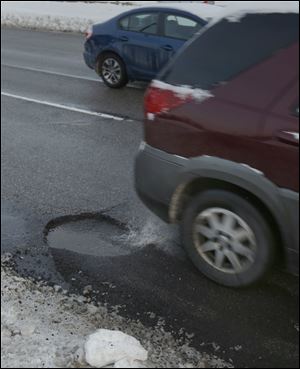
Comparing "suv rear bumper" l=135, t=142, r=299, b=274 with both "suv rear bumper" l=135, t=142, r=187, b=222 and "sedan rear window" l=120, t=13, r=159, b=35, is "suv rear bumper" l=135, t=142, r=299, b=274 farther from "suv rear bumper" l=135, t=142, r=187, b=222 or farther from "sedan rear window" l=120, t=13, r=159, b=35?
"sedan rear window" l=120, t=13, r=159, b=35

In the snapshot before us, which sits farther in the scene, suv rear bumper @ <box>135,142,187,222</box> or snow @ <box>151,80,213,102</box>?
suv rear bumper @ <box>135,142,187,222</box>

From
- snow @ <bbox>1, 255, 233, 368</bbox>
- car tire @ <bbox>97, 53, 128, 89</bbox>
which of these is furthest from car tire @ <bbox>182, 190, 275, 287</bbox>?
car tire @ <bbox>97, 53, 128, 89</bbox>

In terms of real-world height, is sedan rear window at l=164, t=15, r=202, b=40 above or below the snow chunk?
above

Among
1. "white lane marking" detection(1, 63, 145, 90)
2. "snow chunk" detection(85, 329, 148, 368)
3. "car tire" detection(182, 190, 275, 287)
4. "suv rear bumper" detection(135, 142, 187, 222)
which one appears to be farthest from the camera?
"white lane marking" detection(1, 63, 145, 90)

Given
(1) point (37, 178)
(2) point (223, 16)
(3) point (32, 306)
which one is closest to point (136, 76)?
(1) point (37, 178)

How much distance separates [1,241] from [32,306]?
109 cm

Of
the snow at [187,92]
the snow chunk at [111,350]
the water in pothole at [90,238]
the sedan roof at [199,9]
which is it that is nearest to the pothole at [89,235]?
the water in pothole at [90,238]

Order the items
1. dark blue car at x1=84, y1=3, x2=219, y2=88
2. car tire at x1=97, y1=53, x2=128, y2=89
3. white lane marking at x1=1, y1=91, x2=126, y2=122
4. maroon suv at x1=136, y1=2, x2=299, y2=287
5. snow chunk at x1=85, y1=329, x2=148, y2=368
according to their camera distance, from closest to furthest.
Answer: snow chunk at x1=85, y1=329, x2=148, y2=368 < maroon suv at x1=136, y1=2, x2=299, y2=287 < white lane marking at x1=1, y1=91, x2=126, y2=122 < dark blue car at x1=84, y1=3, x2=219, y2=88 < car tire at x1=97, y1=53, x2=128, y2=89

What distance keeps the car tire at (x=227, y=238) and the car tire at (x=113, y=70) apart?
20.3 ft

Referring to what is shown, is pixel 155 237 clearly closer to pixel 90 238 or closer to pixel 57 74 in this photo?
pixel 90 238

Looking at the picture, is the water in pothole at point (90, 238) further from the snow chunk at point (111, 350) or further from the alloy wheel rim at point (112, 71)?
the alloy wheel rim at point (112, 71)

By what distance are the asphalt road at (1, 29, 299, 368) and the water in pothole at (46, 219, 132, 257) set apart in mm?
15

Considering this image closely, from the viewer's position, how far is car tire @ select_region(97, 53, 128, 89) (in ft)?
30.8

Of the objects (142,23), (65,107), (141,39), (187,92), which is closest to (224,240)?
(187,92)
